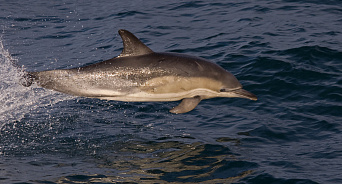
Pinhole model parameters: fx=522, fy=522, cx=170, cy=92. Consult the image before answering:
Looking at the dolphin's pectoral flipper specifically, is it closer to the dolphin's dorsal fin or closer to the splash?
the dolphin's dorsal fin

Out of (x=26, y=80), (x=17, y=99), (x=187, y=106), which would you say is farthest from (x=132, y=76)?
(x=17, y=99)

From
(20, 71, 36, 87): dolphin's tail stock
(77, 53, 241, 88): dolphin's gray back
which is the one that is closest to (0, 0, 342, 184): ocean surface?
(20, 71, 36, 87): dolphin's tail stock

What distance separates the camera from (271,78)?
40.7 feet

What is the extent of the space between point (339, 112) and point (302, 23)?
704 centimetres

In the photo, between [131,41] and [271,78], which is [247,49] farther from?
[131,41]

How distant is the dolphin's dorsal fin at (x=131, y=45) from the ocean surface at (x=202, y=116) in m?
1.74

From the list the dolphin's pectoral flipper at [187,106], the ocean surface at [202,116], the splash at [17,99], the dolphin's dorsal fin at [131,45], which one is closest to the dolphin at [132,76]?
the dolphin's dorsal fin at [131,45]

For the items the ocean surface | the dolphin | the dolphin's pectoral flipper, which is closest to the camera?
the ocean surface

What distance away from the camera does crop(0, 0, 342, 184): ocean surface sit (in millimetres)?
8289

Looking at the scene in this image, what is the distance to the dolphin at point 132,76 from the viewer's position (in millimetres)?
8648

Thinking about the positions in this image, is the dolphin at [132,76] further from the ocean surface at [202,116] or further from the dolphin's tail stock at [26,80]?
the ocean surface at [202,116]

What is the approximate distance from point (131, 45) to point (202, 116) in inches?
115

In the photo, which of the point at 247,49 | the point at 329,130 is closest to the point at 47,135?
the point at 329,130

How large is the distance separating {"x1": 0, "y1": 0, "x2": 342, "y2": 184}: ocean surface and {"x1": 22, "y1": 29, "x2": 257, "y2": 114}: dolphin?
0.79 meters
